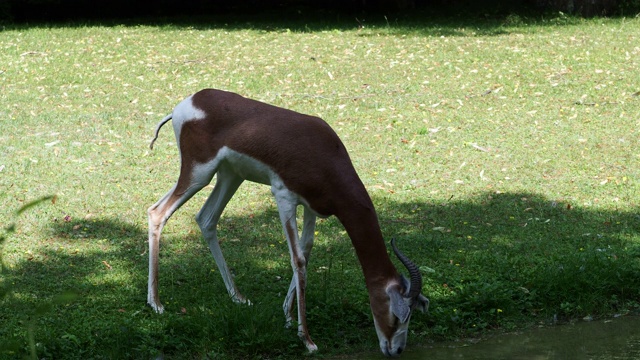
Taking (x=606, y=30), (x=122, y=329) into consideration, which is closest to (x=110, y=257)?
(x=122, y=329)

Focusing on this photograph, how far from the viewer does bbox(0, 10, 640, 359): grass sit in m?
5.92

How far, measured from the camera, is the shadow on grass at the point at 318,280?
557 cm

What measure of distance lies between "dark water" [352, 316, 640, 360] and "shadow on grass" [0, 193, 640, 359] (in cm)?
17

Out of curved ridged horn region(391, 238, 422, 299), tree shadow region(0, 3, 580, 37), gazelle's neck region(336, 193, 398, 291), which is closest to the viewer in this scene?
curved ridged horn region(391, 238, 422, 299)

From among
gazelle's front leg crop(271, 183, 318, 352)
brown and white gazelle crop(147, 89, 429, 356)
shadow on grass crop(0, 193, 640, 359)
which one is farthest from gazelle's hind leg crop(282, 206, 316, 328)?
gazelle's front leg crop(271, 183, 318, 352)

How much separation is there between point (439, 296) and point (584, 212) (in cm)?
249

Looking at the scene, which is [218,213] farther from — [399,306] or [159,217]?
[399,306]

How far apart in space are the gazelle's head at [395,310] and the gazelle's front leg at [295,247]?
511 mm

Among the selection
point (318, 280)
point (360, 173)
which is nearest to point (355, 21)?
point (360, 173)

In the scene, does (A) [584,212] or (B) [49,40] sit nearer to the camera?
(A) [584,212]

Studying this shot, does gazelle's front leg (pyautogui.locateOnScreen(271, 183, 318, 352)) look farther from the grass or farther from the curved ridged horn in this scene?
the curved ridged horn

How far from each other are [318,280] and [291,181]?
1319 mm

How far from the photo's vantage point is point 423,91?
12727 millimetres

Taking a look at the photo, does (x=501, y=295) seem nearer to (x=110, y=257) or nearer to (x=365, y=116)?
(x=110, y=257)
